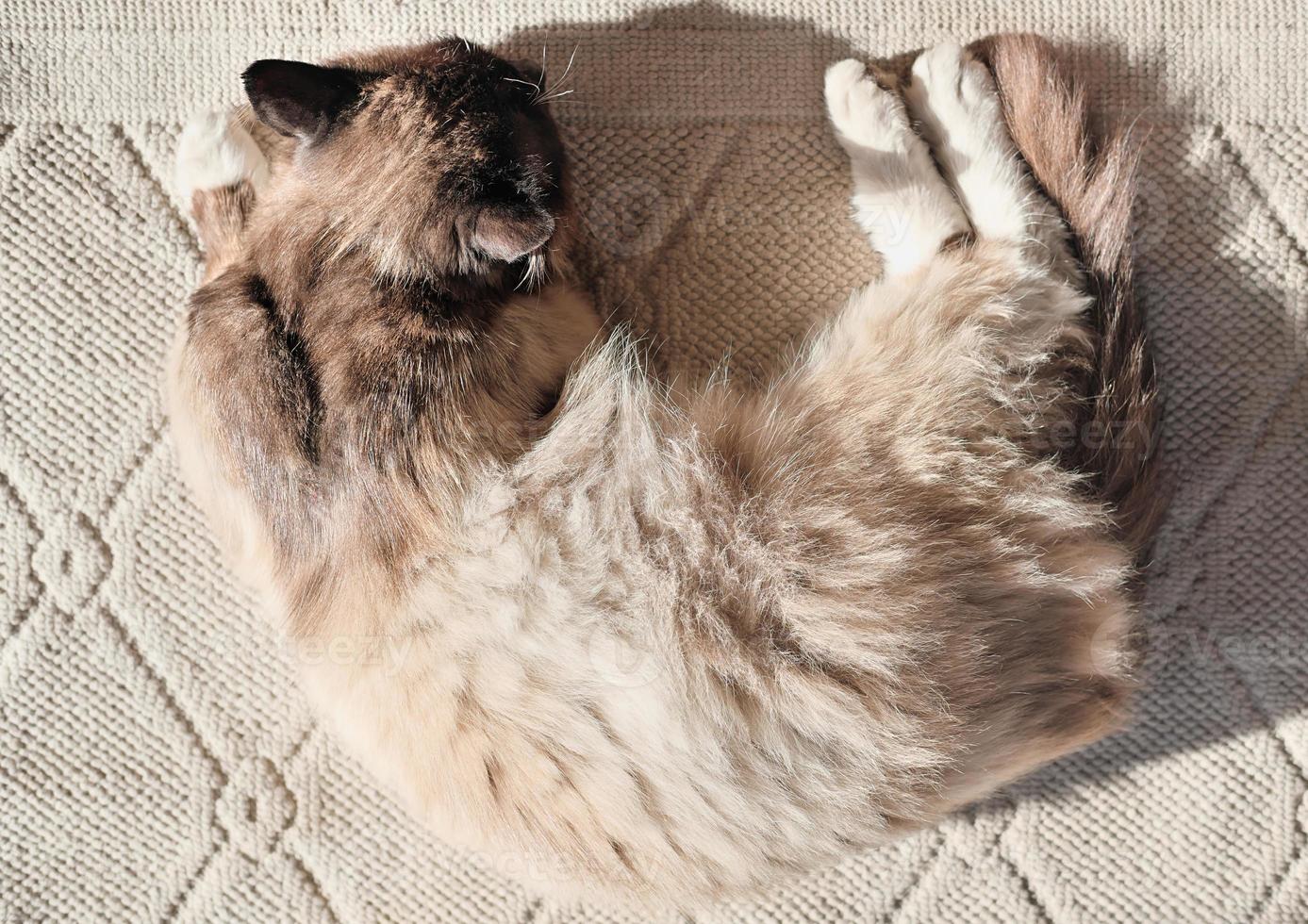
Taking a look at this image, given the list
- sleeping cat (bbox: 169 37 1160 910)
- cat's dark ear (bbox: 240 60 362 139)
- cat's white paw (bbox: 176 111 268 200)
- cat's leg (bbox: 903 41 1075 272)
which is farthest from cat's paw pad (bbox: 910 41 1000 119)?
cat's white paw (bbox: 176 111 268 200)

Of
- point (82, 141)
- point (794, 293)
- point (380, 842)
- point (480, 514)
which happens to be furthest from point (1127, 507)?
point (82, 141)

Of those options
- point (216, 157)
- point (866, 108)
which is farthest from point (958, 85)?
point (216, 157)

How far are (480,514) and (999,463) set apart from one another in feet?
1.90

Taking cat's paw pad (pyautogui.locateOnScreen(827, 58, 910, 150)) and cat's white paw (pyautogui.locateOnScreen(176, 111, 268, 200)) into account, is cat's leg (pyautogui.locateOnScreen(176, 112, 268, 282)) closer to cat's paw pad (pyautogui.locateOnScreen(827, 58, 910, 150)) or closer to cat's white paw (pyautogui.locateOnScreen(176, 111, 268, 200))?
cat's white paw (pyautogui.locateOnScreen(176, 111, 268, 200))

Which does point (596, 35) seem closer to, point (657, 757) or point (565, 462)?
point (565, 462)

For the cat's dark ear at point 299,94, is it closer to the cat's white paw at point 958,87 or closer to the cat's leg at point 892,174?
the cat's leg at point 892,174

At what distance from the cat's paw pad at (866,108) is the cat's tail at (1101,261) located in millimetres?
142

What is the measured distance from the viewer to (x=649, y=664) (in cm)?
92

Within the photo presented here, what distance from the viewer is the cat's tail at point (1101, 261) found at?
1.06m

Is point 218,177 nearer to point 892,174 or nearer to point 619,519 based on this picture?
point 619,519

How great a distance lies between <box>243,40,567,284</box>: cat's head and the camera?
949 millimetres

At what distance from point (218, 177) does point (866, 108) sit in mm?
864

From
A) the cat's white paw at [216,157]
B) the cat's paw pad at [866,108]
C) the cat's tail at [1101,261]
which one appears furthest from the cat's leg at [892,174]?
the cat's white paw at [216,157]

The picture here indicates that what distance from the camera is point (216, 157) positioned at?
116 centimetres
